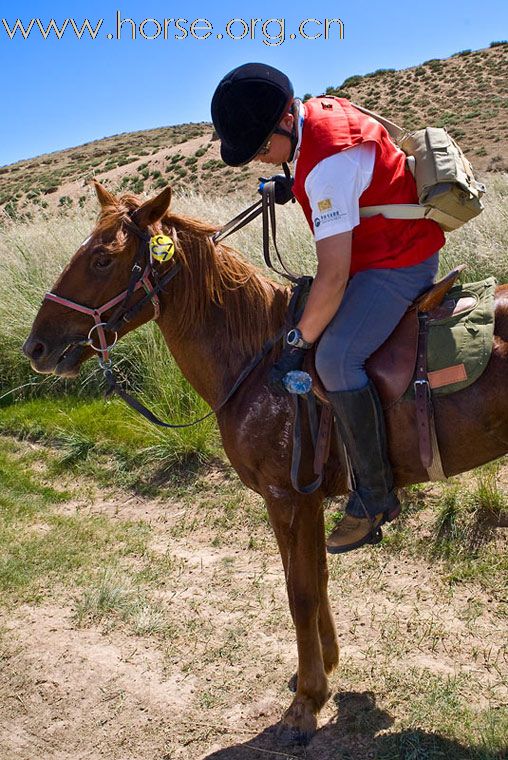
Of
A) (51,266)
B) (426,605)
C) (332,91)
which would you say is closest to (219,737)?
(426,605)

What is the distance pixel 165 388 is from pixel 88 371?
1861 millimetres

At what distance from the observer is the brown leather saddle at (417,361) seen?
2.73 m

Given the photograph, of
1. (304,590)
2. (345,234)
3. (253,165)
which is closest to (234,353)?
(345,234)

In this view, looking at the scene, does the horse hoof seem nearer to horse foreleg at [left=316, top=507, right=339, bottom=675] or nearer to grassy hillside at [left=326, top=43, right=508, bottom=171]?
horse foreleg at [left=316, top=507, right=339, bottom=675]

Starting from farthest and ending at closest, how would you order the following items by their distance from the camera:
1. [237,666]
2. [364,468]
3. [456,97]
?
[456,97] < [237,666] < [364,468]

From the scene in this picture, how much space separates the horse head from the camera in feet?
10.3

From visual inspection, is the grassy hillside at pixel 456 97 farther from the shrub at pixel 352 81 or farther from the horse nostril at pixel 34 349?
the horse nostril at pixel 34 349

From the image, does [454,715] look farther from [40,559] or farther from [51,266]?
[51,266]

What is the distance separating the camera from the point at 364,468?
2850 mm

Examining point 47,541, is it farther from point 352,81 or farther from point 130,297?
point 352,81

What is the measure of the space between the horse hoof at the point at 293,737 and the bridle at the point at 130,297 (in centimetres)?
212

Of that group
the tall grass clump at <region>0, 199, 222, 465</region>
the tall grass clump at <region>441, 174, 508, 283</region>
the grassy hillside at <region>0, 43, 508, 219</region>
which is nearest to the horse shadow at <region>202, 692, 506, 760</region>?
the tall grass clump at <region>0, 199, 222, 465</region>

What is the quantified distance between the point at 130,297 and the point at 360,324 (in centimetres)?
A: 118

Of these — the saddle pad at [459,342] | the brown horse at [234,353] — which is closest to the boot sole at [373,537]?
the brown horse at [234,353]
